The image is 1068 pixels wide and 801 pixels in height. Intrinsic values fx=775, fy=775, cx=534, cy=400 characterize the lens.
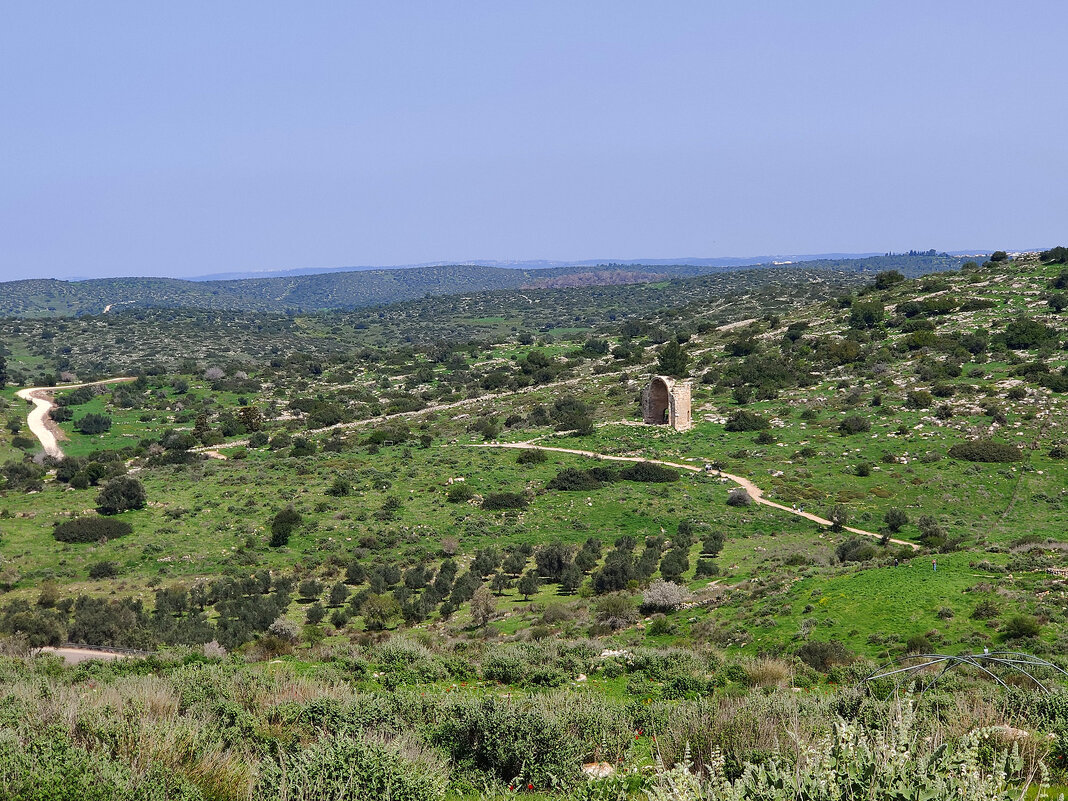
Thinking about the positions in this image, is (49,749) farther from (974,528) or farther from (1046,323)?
(1046,323)

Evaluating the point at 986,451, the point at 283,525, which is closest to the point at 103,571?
the point at 283,525

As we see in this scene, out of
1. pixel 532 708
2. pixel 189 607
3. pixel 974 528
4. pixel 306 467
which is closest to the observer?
pixel 532 708

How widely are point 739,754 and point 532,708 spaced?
2.54 metres

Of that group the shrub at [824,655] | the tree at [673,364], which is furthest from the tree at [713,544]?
the tree at [673,364]

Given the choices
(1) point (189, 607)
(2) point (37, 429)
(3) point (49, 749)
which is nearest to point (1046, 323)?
(1) point (189, 607)

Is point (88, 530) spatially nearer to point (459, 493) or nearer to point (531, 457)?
point (459, 493)

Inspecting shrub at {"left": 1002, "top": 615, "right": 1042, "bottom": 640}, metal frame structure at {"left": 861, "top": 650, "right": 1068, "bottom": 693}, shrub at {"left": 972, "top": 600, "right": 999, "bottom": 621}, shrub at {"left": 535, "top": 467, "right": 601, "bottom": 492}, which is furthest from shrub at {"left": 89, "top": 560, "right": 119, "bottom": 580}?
shrub at {"left": 1002, "top": 615, "right": 1042, "bottom": 640}

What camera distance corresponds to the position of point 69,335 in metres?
118

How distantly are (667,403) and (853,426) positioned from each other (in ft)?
37.5

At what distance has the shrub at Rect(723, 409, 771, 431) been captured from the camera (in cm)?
4609

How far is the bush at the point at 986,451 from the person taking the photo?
3594cm

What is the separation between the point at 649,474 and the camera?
127 ft

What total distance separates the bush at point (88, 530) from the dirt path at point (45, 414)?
22.1 metres

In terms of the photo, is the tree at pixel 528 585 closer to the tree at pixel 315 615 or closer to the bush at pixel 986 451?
the tree at pixel 315 615
